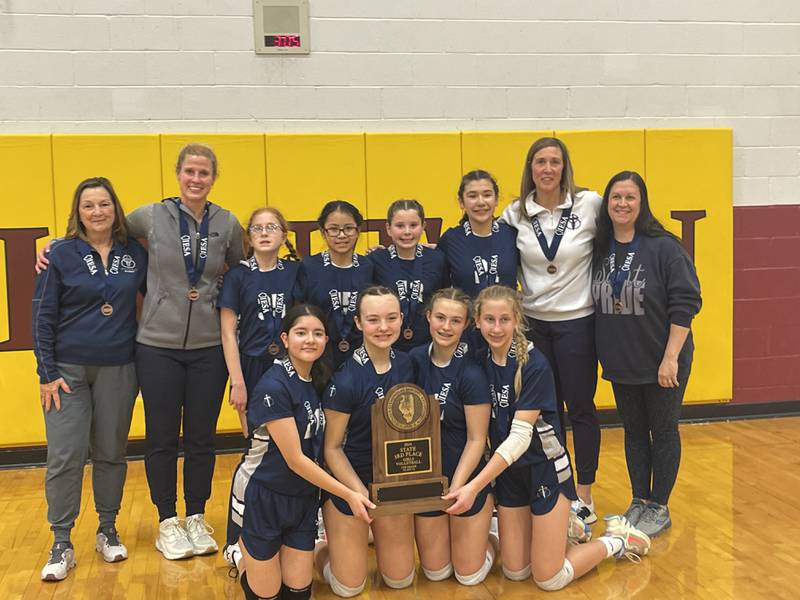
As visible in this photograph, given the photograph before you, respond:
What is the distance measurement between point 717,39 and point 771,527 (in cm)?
374

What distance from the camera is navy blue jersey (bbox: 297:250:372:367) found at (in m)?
3.57

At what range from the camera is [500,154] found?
571 centimetres

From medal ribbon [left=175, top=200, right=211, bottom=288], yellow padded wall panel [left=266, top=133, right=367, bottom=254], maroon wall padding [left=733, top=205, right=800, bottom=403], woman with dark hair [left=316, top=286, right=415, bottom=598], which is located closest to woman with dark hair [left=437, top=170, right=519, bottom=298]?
woman with dark hair [left=316, top=286, right=415, bottom=598]

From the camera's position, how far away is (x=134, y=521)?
13.9 ft

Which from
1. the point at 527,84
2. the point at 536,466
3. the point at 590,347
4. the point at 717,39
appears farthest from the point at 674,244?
the point at 717,39

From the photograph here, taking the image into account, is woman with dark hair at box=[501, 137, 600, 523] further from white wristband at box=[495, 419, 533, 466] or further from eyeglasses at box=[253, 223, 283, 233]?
eyeglasses at box=[253, 223, 283, 233]

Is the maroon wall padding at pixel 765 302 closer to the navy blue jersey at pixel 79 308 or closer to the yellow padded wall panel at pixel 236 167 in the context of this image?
the yellow padded wall panel at pixel 236 167

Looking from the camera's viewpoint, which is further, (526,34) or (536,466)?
(526,34)

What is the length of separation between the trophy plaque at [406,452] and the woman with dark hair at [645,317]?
45.0 inches

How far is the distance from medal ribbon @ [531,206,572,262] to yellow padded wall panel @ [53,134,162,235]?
2.73 m

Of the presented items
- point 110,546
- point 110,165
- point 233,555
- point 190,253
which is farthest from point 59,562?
point 110,165

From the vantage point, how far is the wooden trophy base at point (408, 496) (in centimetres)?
299

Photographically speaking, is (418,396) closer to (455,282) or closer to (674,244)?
(455,282)

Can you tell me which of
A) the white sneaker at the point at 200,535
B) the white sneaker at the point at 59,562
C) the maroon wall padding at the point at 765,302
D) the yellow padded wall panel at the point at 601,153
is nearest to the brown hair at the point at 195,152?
the white sneaker at the point at 200,535
